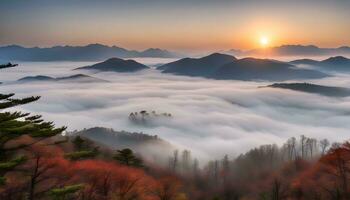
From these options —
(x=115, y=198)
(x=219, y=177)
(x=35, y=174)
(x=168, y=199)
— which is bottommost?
(x=219, y=177)

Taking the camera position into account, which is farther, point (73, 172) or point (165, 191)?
point (165, 191)

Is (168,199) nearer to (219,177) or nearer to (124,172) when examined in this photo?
(124,172)

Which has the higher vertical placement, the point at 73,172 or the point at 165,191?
the point at 73,172

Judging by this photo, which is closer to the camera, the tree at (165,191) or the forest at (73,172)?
the forest at (73,172)

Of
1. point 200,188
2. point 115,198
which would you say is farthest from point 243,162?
point 115,198

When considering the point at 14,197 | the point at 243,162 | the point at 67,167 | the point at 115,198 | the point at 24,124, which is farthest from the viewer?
the point at 243,162

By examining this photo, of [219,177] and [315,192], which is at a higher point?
[315,192]

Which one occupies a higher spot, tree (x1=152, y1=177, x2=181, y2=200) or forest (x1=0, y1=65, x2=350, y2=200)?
forest (x1=0, y1=65, x2=350, y2=200)

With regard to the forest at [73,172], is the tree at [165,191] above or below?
below

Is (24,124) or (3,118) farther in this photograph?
(24,124)

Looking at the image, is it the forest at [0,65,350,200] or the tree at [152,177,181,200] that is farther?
the tree at [152,177,181,200]

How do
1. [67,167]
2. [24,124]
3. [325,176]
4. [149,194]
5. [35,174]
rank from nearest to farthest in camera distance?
1. [24,124]
2. [35,174]
3. [67,167]
4. [149,194]
5. [325,176]
